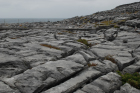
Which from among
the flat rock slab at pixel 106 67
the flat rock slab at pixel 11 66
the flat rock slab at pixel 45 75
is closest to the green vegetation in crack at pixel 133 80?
the flat rock slab at pixel 106 67

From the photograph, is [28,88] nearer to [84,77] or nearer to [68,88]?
[68,88]

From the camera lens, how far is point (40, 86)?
951 centimetres

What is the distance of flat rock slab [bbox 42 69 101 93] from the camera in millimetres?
9444

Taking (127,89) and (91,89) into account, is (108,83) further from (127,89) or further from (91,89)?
(91,89)

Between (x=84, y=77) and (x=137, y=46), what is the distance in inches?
540

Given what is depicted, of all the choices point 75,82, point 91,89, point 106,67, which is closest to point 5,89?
point 75,82

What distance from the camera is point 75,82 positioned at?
10398mm

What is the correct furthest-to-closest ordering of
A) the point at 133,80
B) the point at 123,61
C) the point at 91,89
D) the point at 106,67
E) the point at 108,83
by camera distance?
1. the point at 123,61
2. the point at 106,67
3. the point at 133,80
4. the point at 108,83
5. the point at 91,89

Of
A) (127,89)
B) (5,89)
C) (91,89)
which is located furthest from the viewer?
(127,89)

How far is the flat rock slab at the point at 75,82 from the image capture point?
9.44 m

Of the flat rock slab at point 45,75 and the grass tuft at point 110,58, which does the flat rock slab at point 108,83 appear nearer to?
the flat rock slab at point 45,75

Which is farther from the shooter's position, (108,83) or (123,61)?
(123,61)

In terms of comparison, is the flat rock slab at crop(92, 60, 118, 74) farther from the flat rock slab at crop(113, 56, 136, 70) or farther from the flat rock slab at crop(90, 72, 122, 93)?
the flat rock slab at crop(90, 72, 122, 93)

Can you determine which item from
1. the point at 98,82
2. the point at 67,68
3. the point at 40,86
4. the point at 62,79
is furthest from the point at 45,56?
the point at 98,82
